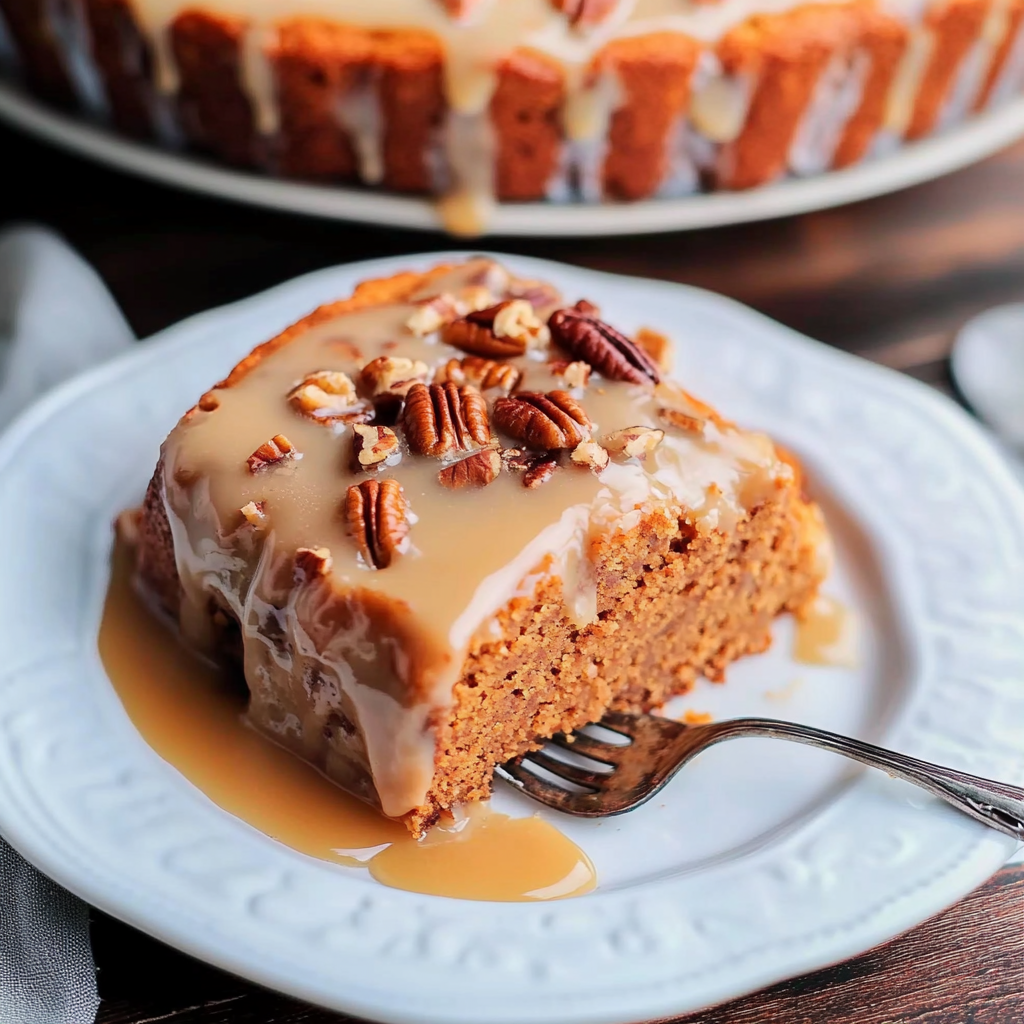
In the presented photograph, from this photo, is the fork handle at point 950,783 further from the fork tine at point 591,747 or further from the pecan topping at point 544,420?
the pecan topping at point 544,420

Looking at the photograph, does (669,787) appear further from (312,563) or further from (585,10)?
(585,10)

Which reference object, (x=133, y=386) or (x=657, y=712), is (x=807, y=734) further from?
(x=133, y=386)

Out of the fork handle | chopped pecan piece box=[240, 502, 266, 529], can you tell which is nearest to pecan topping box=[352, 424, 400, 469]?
chopped pecan piece box=[240, 502, 266, 529]

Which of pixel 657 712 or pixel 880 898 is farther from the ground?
pixel 880 898

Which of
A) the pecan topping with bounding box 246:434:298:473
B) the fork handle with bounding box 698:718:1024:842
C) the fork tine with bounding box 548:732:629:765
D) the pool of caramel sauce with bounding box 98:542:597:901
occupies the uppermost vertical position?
the pecan topping with bounding box 246:434:298:473

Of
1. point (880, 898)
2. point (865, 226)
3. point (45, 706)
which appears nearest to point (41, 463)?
point (45, 706)

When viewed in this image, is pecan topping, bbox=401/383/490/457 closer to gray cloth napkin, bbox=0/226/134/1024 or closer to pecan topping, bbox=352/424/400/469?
pecan topping, bbox=352/424/400/469
